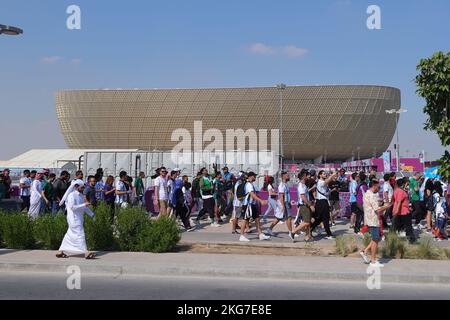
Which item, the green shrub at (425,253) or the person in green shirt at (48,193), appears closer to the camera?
the green shrub at (425,253)

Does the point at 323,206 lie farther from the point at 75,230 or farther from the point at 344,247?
the point at 75,230

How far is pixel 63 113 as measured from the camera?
335 feet

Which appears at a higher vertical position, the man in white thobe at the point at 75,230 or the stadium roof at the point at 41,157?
the stadium roof at the point at 41,157

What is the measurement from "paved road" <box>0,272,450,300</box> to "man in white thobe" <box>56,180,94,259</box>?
1138 mm

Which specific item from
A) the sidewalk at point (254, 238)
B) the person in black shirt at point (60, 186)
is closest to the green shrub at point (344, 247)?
the sidewalk at point (254, 238)

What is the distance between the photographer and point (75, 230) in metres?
8.79

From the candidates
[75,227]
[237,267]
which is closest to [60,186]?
[75,227]

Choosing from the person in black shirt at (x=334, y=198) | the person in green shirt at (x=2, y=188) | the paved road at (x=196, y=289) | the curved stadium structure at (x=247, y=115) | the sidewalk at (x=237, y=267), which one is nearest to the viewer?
the paved road at (x=196, y=289)

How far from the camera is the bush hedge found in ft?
31.1

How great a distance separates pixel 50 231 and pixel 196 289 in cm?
442

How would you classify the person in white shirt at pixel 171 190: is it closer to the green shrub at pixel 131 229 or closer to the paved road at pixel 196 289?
the green shrub at pixel 131 229

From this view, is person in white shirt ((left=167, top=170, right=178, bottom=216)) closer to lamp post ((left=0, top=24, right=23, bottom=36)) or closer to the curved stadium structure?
lamp post ((left=0, top=24, right=23, bottom=36))

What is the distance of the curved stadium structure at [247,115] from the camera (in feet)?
299
